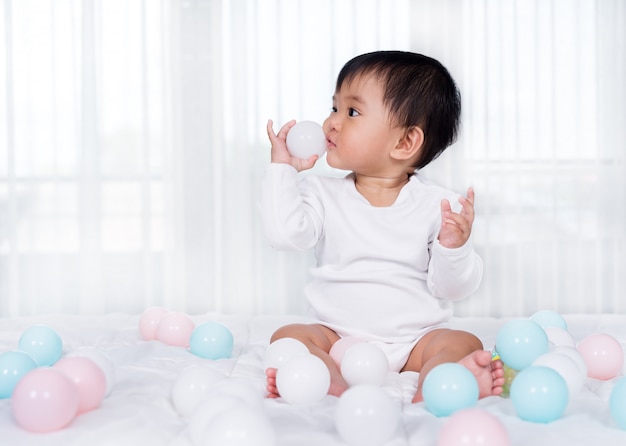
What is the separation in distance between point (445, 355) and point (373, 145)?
517 mm

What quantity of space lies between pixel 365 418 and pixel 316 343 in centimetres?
54

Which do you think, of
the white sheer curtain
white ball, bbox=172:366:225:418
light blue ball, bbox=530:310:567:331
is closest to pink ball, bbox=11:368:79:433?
white ball, bbox=172:366:225:418

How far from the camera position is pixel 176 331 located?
5.44 ft

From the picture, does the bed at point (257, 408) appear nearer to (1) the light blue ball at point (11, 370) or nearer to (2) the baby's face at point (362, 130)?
(1) the light blue ball at point (11, 370)

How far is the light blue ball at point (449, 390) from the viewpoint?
1063 mm

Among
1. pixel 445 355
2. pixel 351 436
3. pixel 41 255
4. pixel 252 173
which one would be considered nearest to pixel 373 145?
pixel 445 355

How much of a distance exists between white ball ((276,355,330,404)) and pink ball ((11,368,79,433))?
316 mm

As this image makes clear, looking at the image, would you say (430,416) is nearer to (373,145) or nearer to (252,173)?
(373,145)

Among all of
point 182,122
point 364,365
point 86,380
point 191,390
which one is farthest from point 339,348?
point 182,122

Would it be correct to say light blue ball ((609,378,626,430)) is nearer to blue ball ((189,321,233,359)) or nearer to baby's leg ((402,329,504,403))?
baby's leg ((402,329,504,403))

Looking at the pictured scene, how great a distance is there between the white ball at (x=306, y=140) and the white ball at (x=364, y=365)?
49cm

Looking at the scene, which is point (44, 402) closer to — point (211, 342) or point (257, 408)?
point (257, 408)

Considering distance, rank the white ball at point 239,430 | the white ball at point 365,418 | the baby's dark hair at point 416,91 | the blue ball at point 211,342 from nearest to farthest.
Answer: the white ball at point 239,430 < the white ball at point 365,418 < the blue ball at point 211,342 < the baby's dark hair at point 416,91

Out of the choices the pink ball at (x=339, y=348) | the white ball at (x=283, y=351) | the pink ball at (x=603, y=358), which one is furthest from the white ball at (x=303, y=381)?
the pink ball at (x=603, y=358)
